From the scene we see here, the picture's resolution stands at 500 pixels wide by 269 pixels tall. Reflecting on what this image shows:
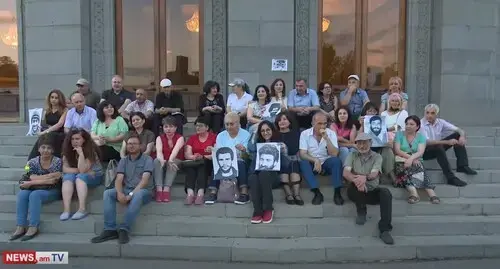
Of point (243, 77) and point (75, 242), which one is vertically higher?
point (243, 77)

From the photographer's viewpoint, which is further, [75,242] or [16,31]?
[16,31]

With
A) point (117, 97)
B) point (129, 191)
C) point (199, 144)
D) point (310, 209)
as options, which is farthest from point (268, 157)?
point (117, 97)

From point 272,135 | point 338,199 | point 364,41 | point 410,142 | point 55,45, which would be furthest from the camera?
point 364,41

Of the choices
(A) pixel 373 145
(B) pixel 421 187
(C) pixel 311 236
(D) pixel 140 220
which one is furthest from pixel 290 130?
(D) pixel 140 220

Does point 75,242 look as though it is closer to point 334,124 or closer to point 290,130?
point 290,130

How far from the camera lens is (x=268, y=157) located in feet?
22.6

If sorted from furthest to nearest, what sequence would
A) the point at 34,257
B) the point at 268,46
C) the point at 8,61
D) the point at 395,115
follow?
the point at 8,61 < the point at 268,46 < the point at 395,115 < the point at 34,257

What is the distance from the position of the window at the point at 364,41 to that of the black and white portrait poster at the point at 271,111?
3583 millimetres

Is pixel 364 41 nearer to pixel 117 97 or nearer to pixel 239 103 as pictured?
pixel 239 103

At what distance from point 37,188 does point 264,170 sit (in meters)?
3.62

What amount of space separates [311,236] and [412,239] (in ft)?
4.89

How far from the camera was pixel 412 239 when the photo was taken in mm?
6402

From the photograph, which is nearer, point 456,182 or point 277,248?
point 277,248

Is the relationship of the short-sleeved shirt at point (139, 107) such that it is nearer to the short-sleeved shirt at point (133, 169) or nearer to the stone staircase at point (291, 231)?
the stone staircase at point (291, 231)
